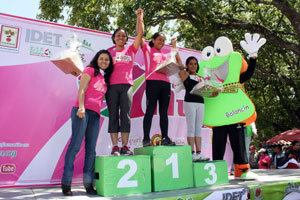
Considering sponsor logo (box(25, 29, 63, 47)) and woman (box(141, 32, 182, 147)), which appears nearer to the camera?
woman (box(141, 32, 182, 147))

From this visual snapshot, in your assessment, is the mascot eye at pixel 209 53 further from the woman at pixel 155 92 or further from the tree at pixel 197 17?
the tree at pixel 197 17

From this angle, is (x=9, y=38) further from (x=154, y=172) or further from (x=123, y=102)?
(x=154, y=172)

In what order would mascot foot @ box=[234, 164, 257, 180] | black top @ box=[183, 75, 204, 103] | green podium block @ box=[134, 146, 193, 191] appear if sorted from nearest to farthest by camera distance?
green podium block @ box=[134, 146, 193, 191], mascot foot @ box=[234, 164, 257, 180], black top @ box=[183, 75, 204, 103]

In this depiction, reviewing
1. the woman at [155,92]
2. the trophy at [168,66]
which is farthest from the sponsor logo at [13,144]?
the trophy at [168,66]

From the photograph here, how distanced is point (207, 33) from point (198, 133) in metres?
5.08

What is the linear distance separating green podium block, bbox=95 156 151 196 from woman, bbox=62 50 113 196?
0.11 meters

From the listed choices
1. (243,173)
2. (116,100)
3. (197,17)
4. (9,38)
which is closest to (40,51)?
(9,38)

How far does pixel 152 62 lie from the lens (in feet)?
10.8

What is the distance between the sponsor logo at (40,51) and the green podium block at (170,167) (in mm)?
1796

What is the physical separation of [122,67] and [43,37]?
1209 millimetres

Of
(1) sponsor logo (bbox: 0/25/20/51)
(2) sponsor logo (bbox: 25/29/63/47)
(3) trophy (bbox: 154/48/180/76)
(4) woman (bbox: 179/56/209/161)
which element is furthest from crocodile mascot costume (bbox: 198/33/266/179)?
(1) sponsor logo (bbox: 0/25/20/51)

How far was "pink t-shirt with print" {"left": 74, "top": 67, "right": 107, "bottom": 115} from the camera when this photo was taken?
2.73 meters

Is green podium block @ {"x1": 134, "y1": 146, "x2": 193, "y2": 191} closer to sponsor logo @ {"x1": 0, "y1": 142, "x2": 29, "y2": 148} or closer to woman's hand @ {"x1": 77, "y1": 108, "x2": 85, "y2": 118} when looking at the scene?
woman's hand @ {"x1": 77, "y1": 108, "x2": 85, "y2": 118}

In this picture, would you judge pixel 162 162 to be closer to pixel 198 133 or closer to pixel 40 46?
pixel 198 133
